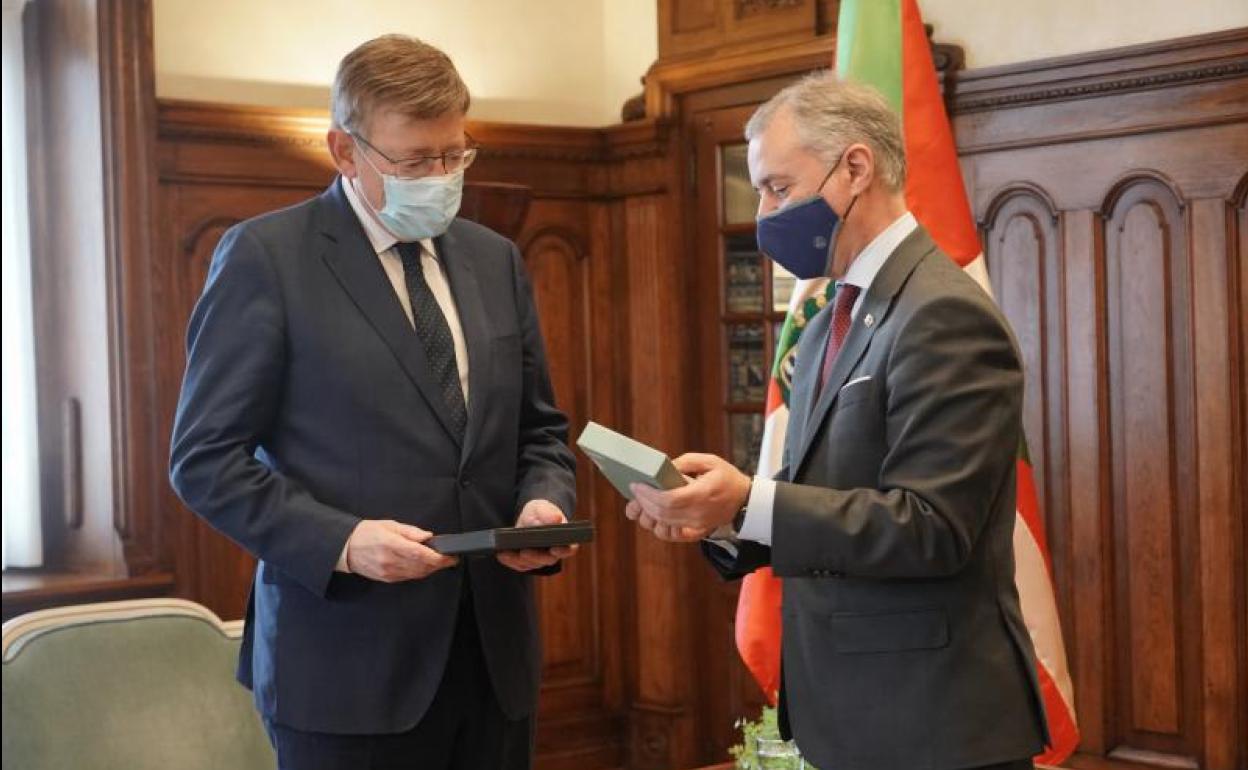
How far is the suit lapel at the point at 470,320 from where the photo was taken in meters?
2.15

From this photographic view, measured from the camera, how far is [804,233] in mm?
2031

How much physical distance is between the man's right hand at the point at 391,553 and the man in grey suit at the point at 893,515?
26cm

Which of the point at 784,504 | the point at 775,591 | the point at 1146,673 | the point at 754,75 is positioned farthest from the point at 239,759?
the point at 754,75

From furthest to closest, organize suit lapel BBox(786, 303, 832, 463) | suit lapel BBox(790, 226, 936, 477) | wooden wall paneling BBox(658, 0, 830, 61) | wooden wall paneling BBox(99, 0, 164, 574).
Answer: wooden wall paneling BBox(658, 0, 830, 61) → wooden wall paneling BBox(99, 0, 164, 574) → suit lapel BBox(786, 303, 832, 463) → suit lapel BBox(790, 226, 936, 477)

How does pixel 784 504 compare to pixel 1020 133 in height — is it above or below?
below

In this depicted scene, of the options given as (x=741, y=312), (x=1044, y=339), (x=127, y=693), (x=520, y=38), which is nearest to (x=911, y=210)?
(x=1044, y=339)

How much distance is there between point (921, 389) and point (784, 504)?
0.68 ft

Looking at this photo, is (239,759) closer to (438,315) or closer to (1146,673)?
(438,315)

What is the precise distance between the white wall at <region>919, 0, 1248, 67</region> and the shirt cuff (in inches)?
97.9

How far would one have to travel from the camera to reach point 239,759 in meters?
3.12

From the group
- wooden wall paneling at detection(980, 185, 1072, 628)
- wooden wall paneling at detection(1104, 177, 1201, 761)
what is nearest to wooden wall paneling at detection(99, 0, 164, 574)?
wooden wall paneling at detection(980, 185, 1072, 628)

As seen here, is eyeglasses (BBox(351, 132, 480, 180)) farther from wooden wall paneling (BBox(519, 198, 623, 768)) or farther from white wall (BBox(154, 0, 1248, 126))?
wooden wall paneling (BBox(519, 198, 623, 768))

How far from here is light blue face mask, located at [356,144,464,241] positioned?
2.18 metres

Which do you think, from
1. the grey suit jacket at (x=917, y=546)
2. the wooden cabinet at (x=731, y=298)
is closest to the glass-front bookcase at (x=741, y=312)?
the wooden cabinet at (x=731, y=298)
